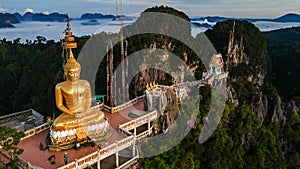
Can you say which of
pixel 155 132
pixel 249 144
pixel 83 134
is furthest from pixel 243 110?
pixel 83 134

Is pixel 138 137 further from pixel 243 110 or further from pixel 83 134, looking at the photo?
pixel 243 110

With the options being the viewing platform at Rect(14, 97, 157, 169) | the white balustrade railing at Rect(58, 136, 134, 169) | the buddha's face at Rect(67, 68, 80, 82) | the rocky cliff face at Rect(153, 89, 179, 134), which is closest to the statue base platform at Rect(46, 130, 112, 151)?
the viewing platform at Rect(14, 97, 157, 169)

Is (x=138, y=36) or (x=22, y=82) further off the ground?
(x=138, y=36)

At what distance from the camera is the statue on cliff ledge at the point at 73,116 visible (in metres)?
13.6

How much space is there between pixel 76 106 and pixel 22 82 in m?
29.2

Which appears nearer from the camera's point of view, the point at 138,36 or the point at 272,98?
the point at 272,98

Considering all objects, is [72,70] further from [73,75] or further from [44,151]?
[44,151]

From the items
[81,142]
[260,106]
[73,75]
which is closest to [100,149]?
[81,142]

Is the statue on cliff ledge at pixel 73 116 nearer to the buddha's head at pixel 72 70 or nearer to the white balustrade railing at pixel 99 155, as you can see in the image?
the buddha's head at pixel 72 70

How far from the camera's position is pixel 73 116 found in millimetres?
14016

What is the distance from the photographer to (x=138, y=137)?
52.5 ft

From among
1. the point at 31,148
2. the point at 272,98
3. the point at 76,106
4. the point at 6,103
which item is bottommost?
the point at 6,103

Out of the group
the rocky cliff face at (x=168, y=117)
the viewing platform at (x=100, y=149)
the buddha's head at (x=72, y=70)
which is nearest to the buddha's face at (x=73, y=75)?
the buddha's head at (x=72, y=70)

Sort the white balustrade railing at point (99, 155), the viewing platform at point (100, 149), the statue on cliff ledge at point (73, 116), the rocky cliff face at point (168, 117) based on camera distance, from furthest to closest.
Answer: the rocky cliff face at point (168, 117)
the statue on cliff ledge at point (73, 116)
the viewing platform at point (100, 149)
the white balustrade railing at point (99, 155)
